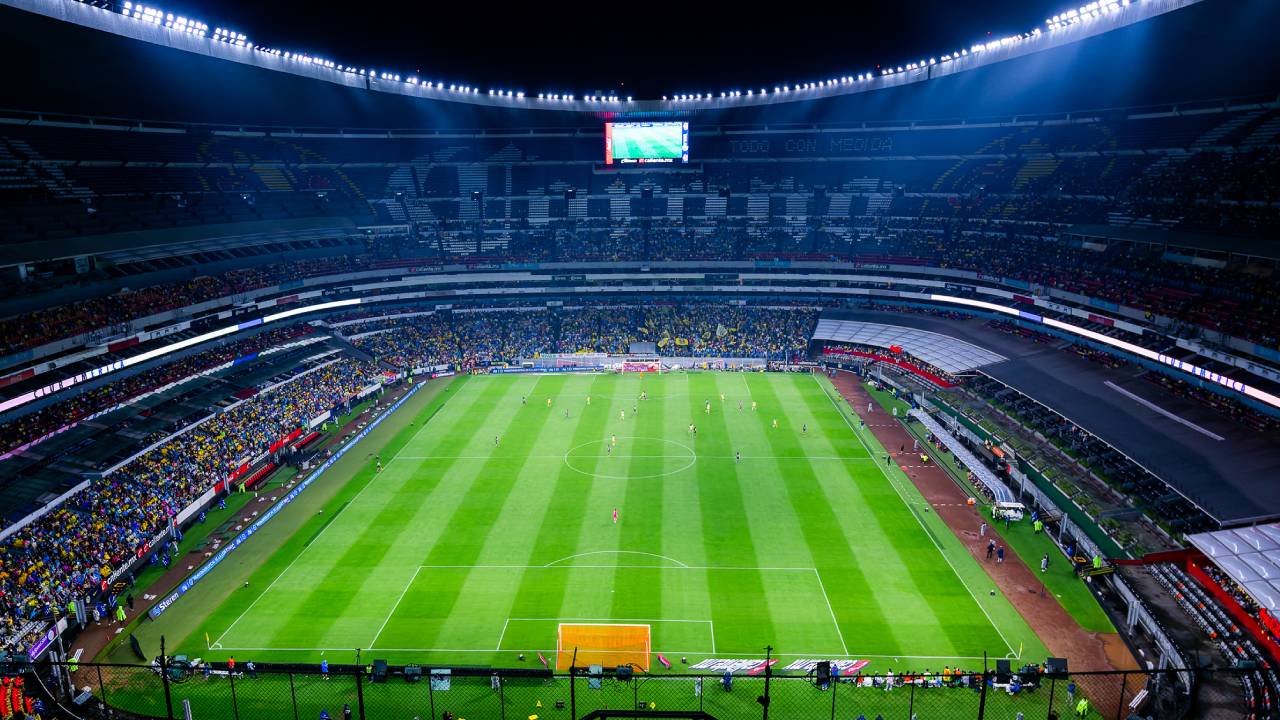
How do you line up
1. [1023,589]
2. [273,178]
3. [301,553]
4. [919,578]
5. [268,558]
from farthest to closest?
1. [273,178]
2. [301,553]
3. [268,558]
4. [919,578]
5. [1023,589]

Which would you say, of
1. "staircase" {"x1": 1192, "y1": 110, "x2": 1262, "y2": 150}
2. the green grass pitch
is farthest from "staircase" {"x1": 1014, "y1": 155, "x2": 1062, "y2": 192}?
the green grass pitch

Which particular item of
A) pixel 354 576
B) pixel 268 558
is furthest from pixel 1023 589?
pixel 268 558

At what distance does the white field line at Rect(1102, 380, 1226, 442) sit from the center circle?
23863 millimetres

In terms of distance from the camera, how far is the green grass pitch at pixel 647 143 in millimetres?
77750

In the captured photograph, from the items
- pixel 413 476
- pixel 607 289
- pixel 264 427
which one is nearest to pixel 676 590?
pixel 413 476

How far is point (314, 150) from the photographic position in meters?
79.1

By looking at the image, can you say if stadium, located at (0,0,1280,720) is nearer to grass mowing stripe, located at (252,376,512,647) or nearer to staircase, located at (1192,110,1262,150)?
grass mowing stripe, located at (252,376,512,647)

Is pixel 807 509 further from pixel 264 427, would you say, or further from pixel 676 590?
pixel 264 427

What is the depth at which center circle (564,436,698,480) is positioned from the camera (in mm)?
42469

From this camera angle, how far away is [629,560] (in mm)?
32562

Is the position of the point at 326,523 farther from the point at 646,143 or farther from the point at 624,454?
the point at 646,143

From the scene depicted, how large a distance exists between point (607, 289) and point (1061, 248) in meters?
40.9

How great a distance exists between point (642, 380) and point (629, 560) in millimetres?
32668

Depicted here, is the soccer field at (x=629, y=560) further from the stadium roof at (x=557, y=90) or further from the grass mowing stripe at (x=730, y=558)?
the stadium roof at (x=557, y=90)
